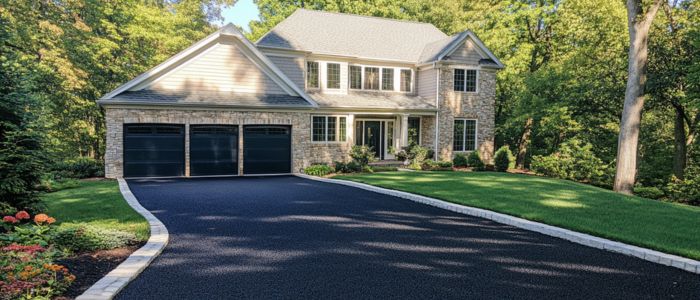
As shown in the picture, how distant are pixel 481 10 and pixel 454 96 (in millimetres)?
9624

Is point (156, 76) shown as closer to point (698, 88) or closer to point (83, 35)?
point (83, 35)

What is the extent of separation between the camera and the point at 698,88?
16094 mm

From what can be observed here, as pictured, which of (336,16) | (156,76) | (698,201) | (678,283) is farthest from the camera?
(336,16)

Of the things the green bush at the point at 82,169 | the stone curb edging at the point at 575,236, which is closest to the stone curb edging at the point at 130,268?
the stone curb edging at the point at 575,236

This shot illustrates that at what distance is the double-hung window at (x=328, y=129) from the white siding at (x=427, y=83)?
17.5ft

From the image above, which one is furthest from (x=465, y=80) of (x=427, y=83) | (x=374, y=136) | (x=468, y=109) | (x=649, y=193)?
(x=649, y=193)

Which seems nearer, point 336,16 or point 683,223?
point 683,223

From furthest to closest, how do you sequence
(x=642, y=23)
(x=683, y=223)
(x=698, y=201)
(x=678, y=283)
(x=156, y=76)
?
1. (x=156, y=76)
2. (x=698, y=201)
3. (x=642, y=23)
4. (x=683, y=223)
5. (x=678, y=283)

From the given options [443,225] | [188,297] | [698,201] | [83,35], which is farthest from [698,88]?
[83,35]

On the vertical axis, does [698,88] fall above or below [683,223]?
above

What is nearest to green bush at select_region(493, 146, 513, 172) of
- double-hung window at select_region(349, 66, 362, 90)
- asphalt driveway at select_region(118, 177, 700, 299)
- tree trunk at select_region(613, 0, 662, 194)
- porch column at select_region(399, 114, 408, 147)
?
porch column at select_region(399, 114, 408, 147)

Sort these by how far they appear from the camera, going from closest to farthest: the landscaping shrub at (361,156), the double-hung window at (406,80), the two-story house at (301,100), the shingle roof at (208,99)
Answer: the shingle roof at (208,99), the two-story house at (301,100), the landscaping shrub at (361,156), the double-hung window at (406,80)

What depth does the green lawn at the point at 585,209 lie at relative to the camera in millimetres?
6879

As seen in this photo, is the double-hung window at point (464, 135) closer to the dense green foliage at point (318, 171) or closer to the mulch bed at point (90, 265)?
the dense green foliage at point (318, 171)
